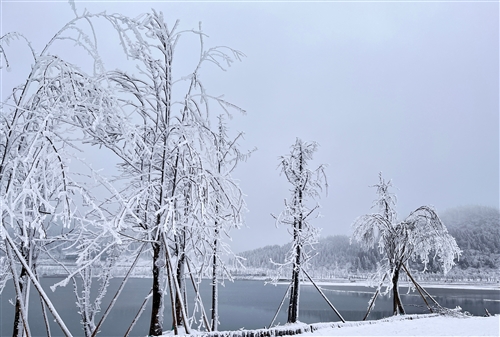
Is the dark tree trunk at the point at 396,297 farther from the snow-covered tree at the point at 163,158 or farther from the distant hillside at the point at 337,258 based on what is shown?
the distant hillside at the point at 337,258

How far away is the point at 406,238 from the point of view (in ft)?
56.8

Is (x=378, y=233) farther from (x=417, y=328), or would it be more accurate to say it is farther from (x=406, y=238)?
(x=417, y=328)

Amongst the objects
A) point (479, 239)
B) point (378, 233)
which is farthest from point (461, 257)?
point (378, 233)

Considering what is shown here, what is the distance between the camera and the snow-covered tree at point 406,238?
55.2 feet

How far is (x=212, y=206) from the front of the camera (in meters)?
6.95

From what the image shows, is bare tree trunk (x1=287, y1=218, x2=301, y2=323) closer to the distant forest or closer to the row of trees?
the row of trees

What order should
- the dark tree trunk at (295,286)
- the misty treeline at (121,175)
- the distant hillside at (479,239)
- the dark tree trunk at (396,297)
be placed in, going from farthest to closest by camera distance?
the distant hillside at (479,239) < the dark tree trunk at (396,297) < the dark tree trunk at (295,286) < the misty treeline at (121,175)

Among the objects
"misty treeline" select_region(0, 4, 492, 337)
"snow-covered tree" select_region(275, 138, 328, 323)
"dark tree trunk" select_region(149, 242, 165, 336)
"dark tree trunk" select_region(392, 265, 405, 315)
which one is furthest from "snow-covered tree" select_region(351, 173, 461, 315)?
"dark tree trunk" select_region(149, 242, 165, 336)

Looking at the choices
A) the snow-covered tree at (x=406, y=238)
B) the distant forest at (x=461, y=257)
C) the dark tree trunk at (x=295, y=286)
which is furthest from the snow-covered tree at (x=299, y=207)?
the distant forest at (x=461, y=257)

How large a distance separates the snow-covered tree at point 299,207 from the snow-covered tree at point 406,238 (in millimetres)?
3224

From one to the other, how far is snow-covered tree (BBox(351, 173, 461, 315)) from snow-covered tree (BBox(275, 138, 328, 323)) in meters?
3.22

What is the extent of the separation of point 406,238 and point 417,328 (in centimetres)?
620

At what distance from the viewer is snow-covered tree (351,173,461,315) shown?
16812mm

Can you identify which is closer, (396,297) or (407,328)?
(407,328)
